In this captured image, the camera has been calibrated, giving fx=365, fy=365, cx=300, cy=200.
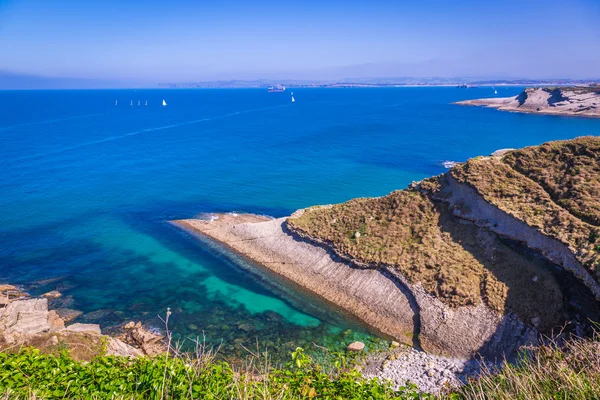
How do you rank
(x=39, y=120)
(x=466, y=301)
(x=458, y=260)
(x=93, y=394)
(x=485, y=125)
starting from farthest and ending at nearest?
(x=39, y=120) < (x=485, y=125) < (x=458, y=260) < (x=466, y=301) < (x=93, y=394)

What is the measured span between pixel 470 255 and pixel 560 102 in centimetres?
16602

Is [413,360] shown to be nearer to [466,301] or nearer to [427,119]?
[466,301]

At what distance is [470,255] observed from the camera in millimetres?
30672

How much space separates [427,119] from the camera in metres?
147

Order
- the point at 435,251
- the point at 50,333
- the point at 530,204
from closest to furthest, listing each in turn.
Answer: the point at 50,333, the point at 530,204, the point at 435,251

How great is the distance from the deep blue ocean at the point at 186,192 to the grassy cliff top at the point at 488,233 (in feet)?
25.5

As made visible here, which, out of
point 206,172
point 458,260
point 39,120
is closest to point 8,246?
point 206,172

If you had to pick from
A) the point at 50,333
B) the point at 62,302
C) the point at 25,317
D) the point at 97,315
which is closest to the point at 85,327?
the point at 97,315

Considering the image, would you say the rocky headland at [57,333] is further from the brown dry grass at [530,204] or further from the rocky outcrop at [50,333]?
the brown dry grass at [530,204]

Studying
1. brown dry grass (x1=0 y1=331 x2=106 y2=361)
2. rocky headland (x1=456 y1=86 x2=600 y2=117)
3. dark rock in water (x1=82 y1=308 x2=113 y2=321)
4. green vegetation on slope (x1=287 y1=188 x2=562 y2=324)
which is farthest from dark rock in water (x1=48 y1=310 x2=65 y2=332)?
rocky headland (x1=456 y1=86 x2=600 y2=117)

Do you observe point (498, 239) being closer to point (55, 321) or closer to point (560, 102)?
point (55, 321)

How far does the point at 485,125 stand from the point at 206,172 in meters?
99.9

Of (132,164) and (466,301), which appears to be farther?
(132,164)

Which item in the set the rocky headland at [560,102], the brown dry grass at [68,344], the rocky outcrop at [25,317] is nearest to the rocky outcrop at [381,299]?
the brown dry grass at [68,344]
